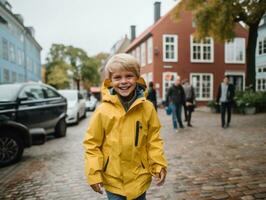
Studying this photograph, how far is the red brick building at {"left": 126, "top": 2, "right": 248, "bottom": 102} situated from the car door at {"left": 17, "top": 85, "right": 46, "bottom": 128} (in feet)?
68.5

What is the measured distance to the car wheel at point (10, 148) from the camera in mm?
6918

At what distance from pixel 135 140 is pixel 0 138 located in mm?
5086

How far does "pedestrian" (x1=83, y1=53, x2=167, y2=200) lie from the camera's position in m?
2.57

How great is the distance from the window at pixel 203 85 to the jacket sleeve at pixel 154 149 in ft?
94.7

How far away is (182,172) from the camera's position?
5.80 meters

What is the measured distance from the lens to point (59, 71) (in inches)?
2525

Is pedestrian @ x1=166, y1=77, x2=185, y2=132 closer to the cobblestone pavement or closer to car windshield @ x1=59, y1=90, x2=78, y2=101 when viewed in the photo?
the cobblestone pavement

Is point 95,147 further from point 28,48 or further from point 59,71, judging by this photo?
point 59,71

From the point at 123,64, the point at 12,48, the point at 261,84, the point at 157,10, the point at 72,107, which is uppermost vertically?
the point at 157,10

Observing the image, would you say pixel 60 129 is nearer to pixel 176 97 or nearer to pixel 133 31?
pixel 176 97

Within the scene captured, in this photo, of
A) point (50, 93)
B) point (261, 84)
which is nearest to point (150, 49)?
point (261, 84)

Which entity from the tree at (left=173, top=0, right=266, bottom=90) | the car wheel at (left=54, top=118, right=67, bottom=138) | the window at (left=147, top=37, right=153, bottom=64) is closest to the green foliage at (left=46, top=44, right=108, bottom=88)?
the window at (left=147, top=37, right=153, bottom=64)

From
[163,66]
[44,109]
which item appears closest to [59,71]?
[163,66]

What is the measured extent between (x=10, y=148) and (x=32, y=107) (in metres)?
1.83
